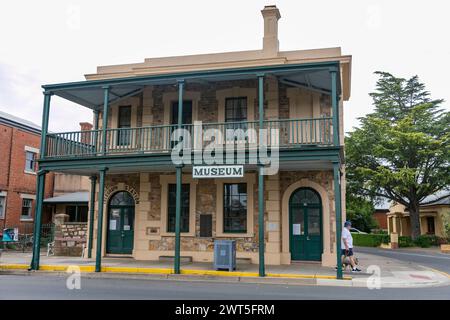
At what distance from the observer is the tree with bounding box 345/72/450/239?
27.1 m

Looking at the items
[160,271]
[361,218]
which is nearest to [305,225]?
[160,271]

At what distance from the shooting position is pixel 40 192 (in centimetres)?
1431

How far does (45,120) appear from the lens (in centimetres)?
1476

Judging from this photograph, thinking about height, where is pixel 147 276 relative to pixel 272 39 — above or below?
below

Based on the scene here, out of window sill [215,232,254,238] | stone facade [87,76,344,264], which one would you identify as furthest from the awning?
window sill [215,232,254,238]

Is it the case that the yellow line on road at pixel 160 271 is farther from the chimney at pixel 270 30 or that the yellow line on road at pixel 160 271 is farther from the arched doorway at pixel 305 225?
the chimney at pixel 270 30

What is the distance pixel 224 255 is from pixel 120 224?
18.7ft

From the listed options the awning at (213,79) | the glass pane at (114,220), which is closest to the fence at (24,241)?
the glass pane at (114,220)

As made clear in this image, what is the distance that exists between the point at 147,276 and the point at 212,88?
24.2 ft

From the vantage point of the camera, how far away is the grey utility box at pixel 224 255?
12.8 m

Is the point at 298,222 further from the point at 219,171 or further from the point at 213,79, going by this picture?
the point at 213,79
